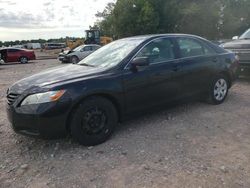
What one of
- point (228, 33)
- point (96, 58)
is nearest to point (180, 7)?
point (228, 33)

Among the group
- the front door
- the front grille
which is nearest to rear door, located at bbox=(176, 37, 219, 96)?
the front door

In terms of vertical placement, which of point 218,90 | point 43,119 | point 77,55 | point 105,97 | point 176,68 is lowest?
point 77,55

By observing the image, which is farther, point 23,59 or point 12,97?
point 23,59

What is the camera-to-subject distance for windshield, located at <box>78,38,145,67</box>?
493 centimetres

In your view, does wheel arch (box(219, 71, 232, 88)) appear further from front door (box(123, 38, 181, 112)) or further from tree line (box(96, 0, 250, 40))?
tree line (box(96, 0, 250, 40))

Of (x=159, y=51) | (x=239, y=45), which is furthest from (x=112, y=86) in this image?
(x=239, y=45)

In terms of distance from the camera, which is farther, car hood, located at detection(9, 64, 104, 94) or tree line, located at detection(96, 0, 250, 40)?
tree line, located at detection(96, 0, 250, 40)

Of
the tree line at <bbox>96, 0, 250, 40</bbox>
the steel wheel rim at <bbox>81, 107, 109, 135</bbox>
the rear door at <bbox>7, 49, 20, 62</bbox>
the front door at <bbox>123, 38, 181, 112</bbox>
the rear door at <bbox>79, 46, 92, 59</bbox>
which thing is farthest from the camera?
the tree line at <bbox>96, 0, 250, 40</bbox>

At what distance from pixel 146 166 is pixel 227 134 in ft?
5.57

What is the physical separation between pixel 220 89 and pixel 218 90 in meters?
0.07

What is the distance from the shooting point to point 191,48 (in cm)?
588

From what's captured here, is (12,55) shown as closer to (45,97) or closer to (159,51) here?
(159,51)

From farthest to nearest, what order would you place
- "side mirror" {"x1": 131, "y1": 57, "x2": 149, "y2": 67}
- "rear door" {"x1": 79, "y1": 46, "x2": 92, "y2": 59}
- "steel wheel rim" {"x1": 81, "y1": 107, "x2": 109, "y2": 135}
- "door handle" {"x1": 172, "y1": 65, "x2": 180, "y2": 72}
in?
"rear door" {"x1": 79, "y1": 46, "x2": 92, "y2": 59}, "door handle" {"x1": 172, "y1": 65, "x2": 180, "y2": 72}, "side mirror" {"x1": 131, "y1": 57, "x2": 149, "y2": 67}, "steel wheel rim" {"x1": 81, "y1": 107, "x2": 109, "y2": 135}

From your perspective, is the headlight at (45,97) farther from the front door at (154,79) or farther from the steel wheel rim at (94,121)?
the front door at (154,79)
